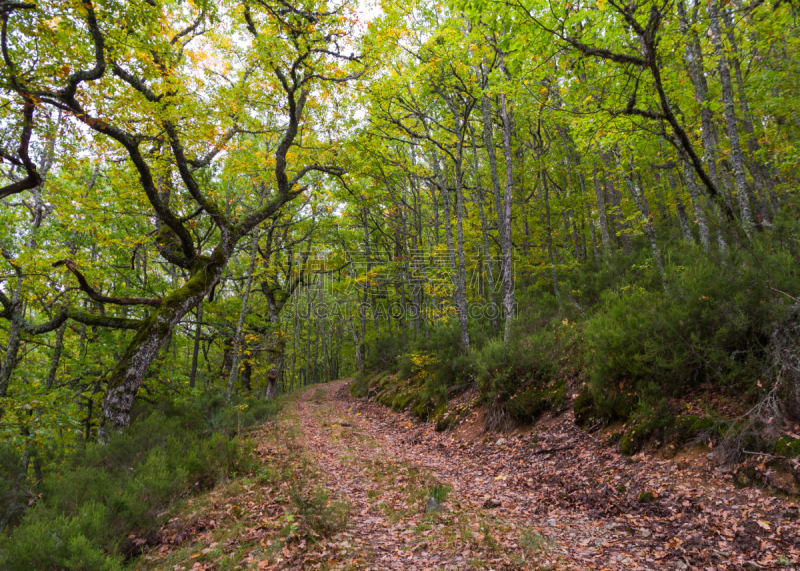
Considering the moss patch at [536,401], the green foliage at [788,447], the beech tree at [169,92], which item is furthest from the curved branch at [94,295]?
the green foliage at [788,447]

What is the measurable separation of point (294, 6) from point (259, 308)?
14675 millimetres

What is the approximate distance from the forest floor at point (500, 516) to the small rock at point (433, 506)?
0.07 metres

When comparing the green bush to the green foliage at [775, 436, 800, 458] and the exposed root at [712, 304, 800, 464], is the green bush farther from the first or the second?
the green foliage at [775, 436, 800, 458]

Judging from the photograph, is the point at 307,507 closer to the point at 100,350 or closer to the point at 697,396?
the point at 697,396

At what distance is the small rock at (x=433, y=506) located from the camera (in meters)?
4.68

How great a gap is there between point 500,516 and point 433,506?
2.78 ft

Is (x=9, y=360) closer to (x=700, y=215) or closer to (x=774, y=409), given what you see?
→ (x=774, y=409)

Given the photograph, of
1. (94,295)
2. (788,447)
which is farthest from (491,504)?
(94,295)

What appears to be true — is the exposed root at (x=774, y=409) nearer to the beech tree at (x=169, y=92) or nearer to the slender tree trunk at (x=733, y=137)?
the slender tree trunk at (x=733, y=137)

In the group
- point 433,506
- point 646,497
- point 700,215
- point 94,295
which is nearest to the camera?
point 646,497

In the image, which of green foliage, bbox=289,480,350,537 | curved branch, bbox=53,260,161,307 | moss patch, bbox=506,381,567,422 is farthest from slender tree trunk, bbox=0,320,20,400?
moss patch, bbox=506,381,567,422

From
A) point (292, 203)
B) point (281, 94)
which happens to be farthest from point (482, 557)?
point (292, 203)

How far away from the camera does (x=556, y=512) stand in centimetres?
460

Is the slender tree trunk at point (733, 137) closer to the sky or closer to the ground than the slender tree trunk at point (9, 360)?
closer to the sky
